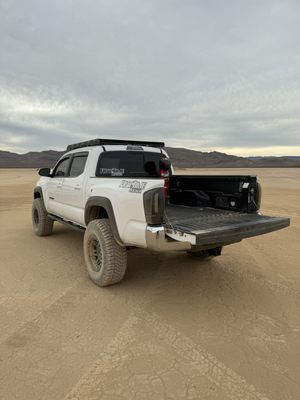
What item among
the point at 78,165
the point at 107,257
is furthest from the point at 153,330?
the point at 78,165

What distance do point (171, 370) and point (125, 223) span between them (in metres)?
1.80

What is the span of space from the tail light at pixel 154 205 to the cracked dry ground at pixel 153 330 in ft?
3.36

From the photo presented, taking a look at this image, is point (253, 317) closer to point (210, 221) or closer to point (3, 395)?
point (210, 221)

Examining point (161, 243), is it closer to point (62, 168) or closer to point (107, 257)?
point (107, 257)

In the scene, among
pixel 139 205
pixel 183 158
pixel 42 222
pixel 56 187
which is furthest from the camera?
pixel 183 158

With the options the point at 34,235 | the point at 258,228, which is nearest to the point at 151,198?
the point at 258,228

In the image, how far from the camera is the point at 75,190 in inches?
229

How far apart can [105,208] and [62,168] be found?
2.62 meters

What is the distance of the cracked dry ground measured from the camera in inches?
107

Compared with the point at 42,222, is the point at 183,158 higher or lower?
lower

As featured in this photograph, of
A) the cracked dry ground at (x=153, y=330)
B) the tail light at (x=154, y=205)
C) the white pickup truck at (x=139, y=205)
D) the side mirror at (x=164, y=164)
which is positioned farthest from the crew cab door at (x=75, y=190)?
the tail light at (x=154, y=205)

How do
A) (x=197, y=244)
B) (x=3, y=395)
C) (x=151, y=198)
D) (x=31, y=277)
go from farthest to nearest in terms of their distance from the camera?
(x=31, y=277), (x=151, y=198), (x=197, y=244), (x=3, y=395)

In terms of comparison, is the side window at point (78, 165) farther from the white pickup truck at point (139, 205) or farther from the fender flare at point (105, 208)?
the fender flare at point (105, 208)

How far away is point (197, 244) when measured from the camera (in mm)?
3635
